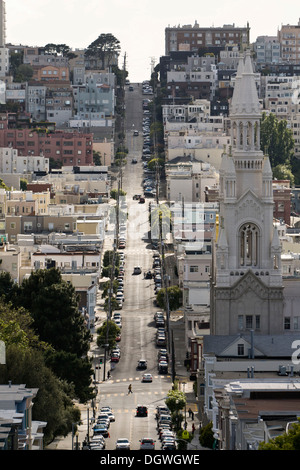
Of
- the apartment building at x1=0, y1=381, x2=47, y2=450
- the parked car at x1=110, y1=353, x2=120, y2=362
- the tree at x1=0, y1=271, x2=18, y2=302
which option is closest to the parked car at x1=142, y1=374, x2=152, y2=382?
the parked car at x1=110, y1=353, x2=120, y2=362

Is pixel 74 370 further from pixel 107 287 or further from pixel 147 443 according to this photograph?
pixel 107 287

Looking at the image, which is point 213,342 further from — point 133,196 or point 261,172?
point 133,196

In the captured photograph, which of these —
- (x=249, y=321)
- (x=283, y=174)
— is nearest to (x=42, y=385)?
(x=249, y=321)

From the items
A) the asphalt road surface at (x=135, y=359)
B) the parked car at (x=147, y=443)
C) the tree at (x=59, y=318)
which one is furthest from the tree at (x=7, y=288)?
the parked car at (x=147, y=443)

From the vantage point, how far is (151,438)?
80.9 meters

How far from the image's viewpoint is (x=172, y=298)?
418 feet

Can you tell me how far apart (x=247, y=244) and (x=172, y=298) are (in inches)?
1443

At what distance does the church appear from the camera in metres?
90.3

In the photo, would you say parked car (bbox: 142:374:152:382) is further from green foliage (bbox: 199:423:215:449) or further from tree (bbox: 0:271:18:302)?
green foliage (bbox: 199:423:215:449)

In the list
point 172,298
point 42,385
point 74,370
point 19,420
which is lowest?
point 19,420

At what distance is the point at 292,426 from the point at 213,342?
2930 cm

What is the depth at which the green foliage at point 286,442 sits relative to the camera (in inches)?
2148

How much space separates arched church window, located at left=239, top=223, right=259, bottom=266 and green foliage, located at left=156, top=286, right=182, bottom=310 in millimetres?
35855

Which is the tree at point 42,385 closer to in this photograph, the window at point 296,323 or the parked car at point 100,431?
the parked car at point 100,431
